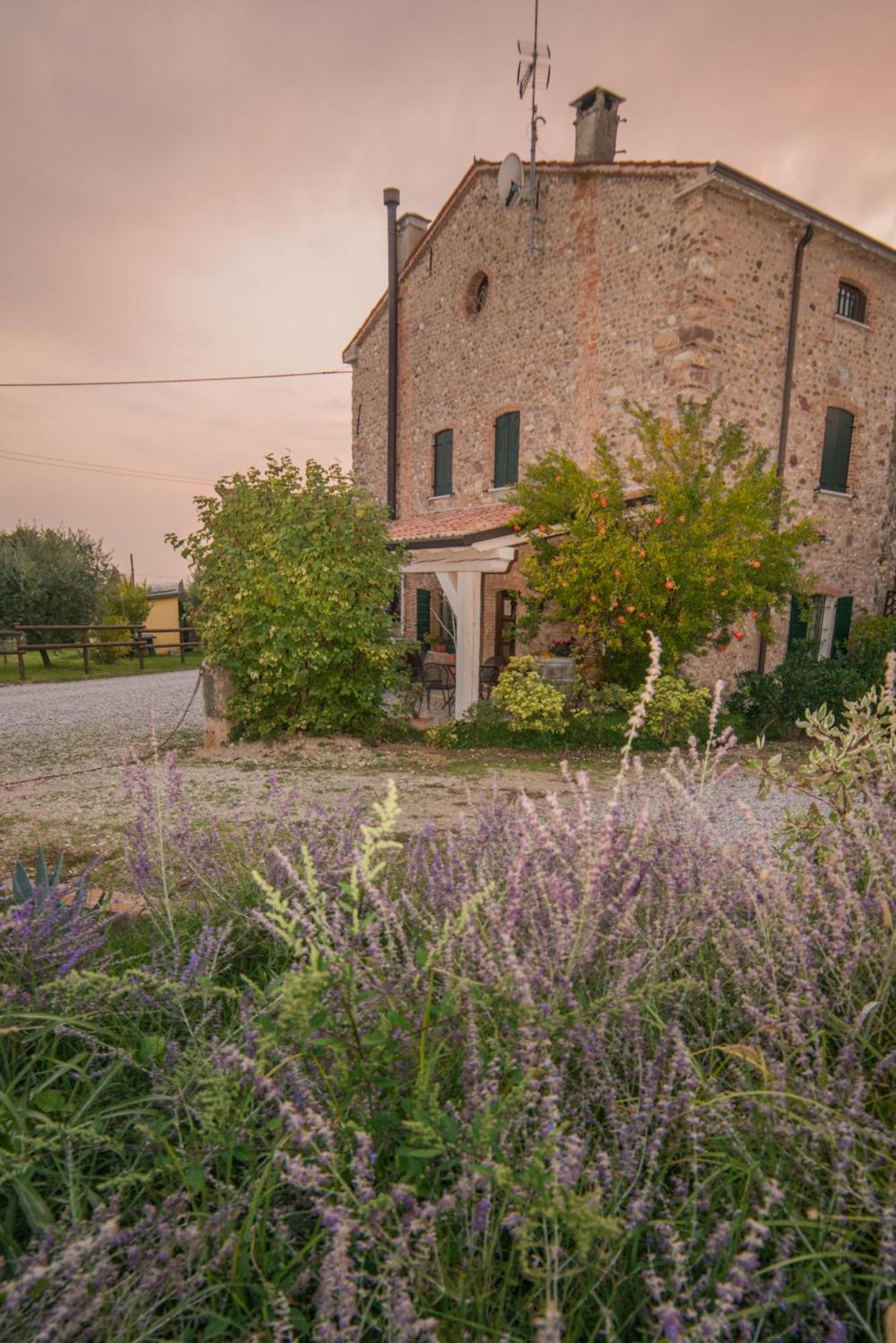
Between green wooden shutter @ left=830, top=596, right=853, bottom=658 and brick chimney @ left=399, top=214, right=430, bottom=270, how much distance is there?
12.0m

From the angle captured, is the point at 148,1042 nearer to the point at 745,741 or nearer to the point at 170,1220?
the point at 170,1220

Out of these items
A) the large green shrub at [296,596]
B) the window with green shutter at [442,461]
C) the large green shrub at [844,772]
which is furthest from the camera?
the window with green shutter at [442,461]

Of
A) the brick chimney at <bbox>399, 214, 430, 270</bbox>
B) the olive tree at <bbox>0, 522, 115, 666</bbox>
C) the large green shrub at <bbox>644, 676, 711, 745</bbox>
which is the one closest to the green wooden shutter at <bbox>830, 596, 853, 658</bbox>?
the large green shrub at <bbox>644, 676, 711, 745</bbox>

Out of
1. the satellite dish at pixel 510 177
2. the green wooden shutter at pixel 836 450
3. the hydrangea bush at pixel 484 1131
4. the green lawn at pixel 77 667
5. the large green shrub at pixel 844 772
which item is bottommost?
the green lawn at pixel 77 667

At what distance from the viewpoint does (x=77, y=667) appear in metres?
17.7

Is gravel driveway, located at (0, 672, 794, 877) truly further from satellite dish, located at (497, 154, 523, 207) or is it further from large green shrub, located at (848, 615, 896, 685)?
satellite dish, located at (497, 154, 523, 207)

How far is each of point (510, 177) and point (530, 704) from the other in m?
9.60

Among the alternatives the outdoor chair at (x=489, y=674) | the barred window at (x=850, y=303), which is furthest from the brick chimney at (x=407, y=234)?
the outdoor chair at (x=489, y=674)

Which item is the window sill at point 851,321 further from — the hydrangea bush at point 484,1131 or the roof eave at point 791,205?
the hydrangea bush at point 484,1131

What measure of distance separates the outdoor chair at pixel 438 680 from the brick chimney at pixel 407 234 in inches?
393

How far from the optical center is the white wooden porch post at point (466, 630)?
9703 millimetres

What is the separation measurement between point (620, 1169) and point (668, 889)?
742mm

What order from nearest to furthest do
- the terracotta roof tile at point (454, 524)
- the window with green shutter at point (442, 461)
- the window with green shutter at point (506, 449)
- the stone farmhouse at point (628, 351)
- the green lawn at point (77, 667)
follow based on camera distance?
the terracotta roof tile at point (454, 524), the stone farmhouse at point (628, 351), the window with green shutter at point (506, 449), the window with green shutter at point (442, 461), the green lawn at point (77, 667)

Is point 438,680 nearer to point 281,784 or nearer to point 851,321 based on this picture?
point 281,784
